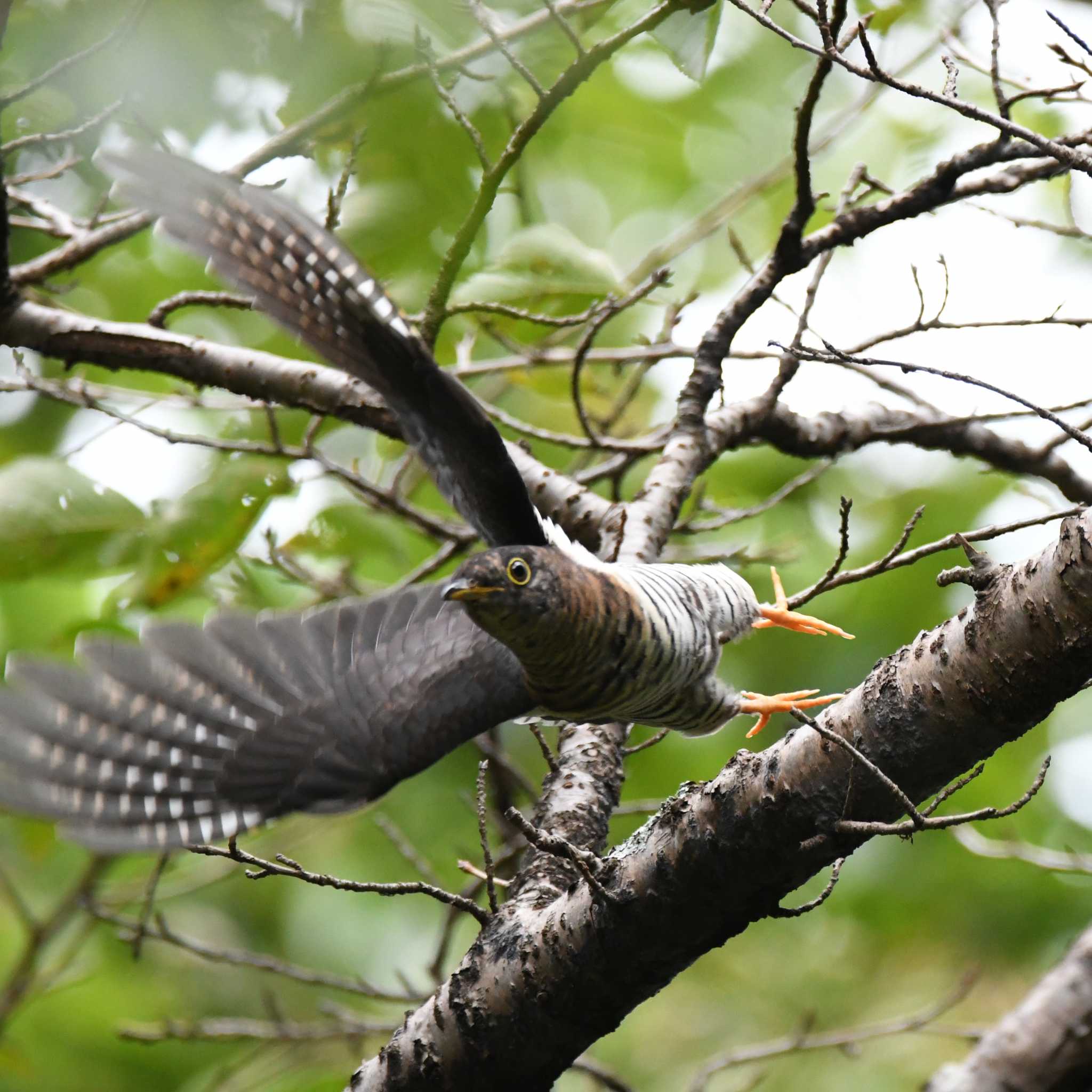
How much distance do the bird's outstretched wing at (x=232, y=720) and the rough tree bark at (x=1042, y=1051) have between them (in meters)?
1.55

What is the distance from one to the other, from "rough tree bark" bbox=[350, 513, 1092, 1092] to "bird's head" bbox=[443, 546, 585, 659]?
1.83 ft

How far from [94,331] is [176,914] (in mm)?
2912

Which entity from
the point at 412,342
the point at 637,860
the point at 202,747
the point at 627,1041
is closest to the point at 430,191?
the point at 412,342

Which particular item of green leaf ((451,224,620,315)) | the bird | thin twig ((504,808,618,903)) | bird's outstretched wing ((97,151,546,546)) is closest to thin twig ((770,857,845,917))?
thin twig ((504,808,618,903))

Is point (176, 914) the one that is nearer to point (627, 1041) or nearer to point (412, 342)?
point (627, 1041)

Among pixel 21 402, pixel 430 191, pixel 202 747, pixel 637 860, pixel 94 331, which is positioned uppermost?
pixel 21 402

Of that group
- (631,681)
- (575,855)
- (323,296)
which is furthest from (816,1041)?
(323,296)

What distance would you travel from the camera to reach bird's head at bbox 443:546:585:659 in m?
2.37

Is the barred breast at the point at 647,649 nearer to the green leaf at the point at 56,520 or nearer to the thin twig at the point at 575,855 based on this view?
the thin twig at the point at 575,855

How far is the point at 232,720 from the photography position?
2.40 m

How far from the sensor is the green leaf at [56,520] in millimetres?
2695

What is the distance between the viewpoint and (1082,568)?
4.81 ft

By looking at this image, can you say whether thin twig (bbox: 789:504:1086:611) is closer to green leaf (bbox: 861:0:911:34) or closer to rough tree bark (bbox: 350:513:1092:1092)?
rough tree bark (bbox: 350:513:1092:1092)

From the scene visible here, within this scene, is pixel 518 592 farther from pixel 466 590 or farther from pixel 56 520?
pixel 56 520
